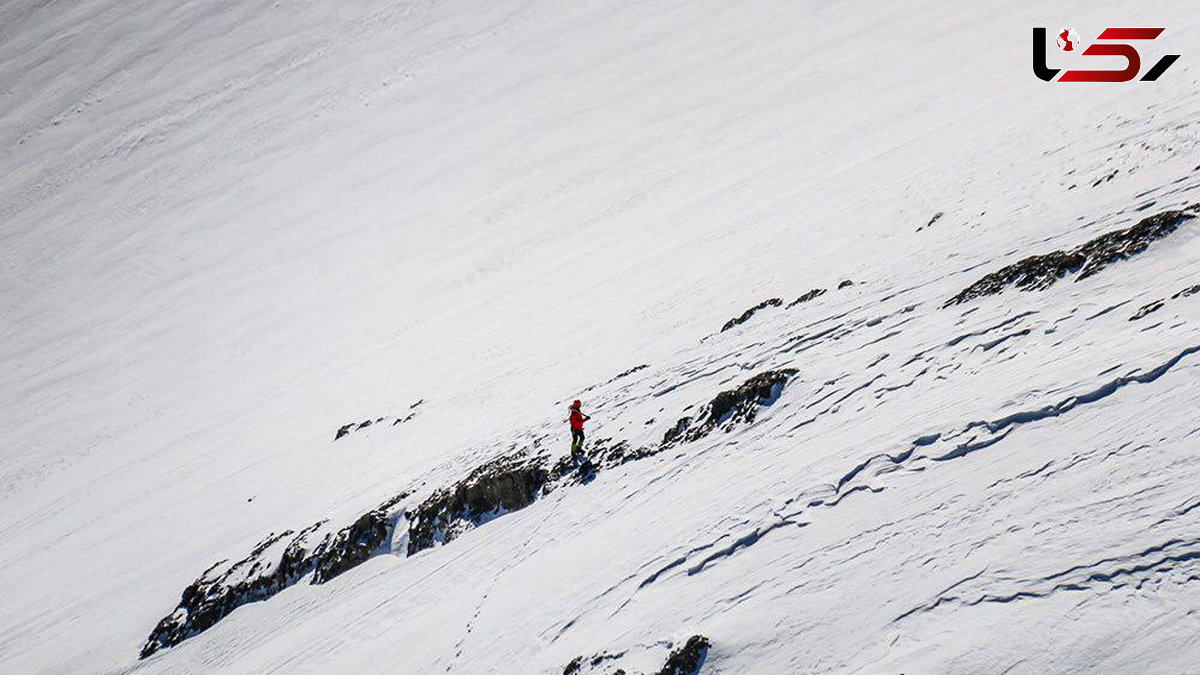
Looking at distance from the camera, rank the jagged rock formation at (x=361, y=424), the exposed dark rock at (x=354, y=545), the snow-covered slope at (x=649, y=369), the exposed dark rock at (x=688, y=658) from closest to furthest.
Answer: the snow-covered slope at (x=649, y=369), the exposed dark rock at (x=688, y=658), the exposed dark rock at (x=354, y=545), the jagged rock formation at (x=361, y=424)

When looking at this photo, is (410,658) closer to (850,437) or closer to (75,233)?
(850,437)

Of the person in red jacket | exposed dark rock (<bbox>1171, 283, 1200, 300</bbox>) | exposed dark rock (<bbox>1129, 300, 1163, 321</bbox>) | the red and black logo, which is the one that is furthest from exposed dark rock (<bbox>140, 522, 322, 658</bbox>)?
the red and black logo

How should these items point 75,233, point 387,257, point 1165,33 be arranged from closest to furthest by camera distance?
point 1165,33
point 387,257
point 75,233

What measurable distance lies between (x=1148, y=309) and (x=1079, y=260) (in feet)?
9.50

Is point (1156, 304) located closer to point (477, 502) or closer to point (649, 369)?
point (649, 369)

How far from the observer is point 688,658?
30.4 ft

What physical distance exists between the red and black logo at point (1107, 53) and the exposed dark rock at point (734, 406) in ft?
60.9

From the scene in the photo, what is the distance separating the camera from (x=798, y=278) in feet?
74.9

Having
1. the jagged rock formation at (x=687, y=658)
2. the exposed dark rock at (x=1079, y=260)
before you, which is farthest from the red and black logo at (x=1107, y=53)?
the jagged rock formation at (x=687, y=658)

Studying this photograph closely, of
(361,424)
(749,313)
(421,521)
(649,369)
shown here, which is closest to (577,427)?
(421,521)

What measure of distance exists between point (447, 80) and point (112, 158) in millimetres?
30801

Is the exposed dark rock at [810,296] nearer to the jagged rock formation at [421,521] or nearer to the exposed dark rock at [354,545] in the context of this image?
the jagged rock formation at [421,521]

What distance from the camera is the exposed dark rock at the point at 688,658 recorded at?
30.2 ft

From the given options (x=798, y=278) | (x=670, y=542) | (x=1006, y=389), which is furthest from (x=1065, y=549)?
(x=798, y=278)
